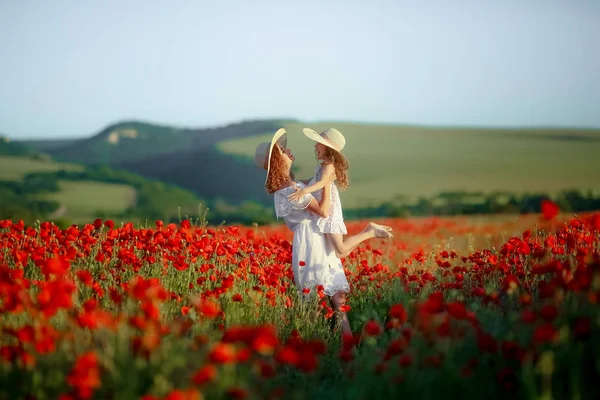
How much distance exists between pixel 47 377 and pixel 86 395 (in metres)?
0.57

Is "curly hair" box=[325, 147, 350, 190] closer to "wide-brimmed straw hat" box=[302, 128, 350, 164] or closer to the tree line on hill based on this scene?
"wide-brimmed straw hat" box=[302, 128, 350, 164]

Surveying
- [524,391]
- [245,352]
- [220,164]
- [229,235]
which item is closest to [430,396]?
[524,391]

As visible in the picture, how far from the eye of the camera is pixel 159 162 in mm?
20922

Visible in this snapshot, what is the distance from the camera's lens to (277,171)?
225 inches

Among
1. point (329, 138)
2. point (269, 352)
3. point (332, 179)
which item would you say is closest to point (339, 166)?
point (332, 179)

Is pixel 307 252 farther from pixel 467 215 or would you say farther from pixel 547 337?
pixel 467 215

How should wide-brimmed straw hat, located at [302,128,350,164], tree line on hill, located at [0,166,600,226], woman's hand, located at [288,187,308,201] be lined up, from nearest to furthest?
1. woman's hand, located at [288,187,308,201]
2. wide-brimmed straw hat, located at [302,128,350,164]
3. tree line on hill, located at [0,166,600,226]

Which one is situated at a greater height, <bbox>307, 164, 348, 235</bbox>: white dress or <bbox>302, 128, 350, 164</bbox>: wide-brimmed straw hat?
<bbox>302, 128, 350, 164</bbox>: wide-brimmed straw hat

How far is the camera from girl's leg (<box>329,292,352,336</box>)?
562 centimetres

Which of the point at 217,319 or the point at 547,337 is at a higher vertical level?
the point at 547,337

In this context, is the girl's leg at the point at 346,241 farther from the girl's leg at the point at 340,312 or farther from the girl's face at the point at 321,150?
the girl's face at the point at 321,150

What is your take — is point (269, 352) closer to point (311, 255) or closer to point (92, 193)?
point (311, 255)

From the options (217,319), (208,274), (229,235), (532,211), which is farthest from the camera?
(532,211)

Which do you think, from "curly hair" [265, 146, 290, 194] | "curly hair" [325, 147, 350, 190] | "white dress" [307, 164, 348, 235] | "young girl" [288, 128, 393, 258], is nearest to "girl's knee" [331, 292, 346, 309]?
"young girl" [288, 128, 393, 258]
